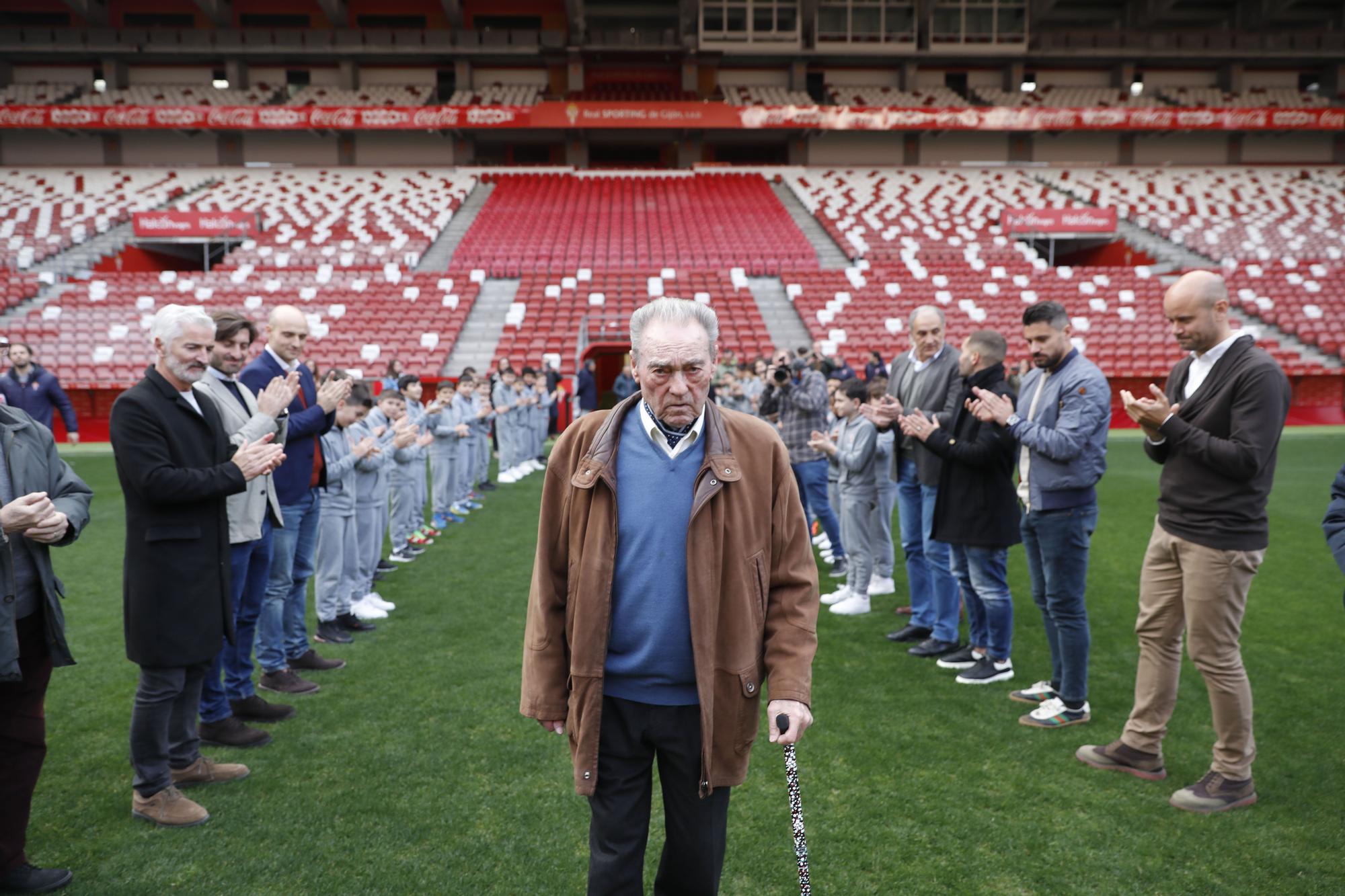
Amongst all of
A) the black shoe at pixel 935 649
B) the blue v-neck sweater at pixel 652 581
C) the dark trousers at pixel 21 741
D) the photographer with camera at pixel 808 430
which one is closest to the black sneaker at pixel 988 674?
the black shoe at pixel 935 649

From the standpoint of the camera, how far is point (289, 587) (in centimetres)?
485

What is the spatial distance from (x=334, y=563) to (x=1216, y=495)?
5345mm

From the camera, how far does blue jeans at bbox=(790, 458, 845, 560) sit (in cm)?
754

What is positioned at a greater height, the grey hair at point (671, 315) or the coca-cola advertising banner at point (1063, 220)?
the coca-cola advertising banner at point (1063, 220)

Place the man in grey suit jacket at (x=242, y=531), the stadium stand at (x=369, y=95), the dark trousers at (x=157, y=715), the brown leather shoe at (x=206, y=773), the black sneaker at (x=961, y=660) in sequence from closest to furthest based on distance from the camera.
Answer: the dark trousers at (x=157, y=715)
the brown leather shoe at (x=206, y=773)
the man in grey suit jacket at (x=242, y=531)
the black sneaker at (x=961, y=660)
the stadium stand at (x=369, y=95)

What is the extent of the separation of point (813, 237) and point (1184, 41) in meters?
19.7

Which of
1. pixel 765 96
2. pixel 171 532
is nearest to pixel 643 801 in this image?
pixel 171 532

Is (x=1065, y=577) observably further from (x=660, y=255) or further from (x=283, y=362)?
(x=660, y=255)

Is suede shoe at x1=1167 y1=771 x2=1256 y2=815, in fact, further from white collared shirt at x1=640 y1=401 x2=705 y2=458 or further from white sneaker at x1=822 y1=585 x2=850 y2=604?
white sneaker at x1=822 y1=585 x2=850 y2=604

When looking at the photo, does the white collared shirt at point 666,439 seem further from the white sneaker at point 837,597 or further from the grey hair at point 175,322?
the white sneaker at point 837,597

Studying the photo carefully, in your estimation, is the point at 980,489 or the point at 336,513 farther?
the point at 336,513

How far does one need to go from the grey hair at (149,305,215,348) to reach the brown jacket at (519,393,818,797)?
2.01 metres

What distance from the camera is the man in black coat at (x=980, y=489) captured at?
4.54 m

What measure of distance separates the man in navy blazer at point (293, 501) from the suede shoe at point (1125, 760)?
4.36 m
